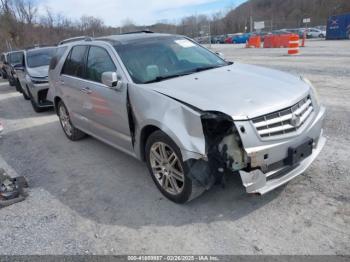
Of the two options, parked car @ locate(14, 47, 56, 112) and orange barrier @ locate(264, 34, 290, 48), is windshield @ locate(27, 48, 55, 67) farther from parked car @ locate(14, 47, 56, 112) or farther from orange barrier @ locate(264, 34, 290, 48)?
orange barrier @ locate(264, 34, 290, 48)

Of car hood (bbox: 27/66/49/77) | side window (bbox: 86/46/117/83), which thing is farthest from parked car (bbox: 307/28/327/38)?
side window (bbox: 86/46/117/83)

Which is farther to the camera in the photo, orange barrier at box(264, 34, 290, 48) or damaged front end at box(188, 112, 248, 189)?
orange barrier at box(264, 34, 290, 48)

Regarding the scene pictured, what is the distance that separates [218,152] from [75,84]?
3.20m

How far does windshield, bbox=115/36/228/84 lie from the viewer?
403cm

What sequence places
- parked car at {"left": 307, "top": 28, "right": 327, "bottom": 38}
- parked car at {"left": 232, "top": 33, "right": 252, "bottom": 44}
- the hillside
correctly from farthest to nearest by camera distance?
1. the hillside
2. parked car at {"left": 232, "top": 33, "right": 252, "bottom": 44}
3. parked car at {"left": 307, "top": 28, "right": 327, "bottom": 38}

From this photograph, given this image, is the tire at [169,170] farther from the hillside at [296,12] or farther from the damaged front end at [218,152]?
the hillside at [296,12]

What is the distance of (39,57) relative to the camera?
35.2ft

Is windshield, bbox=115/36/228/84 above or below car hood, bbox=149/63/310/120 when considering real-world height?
above

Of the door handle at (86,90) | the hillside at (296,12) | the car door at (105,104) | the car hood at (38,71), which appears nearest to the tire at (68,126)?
the car door at (105,104)

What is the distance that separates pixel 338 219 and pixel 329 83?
22.7ft

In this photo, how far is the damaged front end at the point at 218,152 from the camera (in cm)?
296

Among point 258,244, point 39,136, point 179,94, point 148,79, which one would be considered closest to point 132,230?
point 258,244

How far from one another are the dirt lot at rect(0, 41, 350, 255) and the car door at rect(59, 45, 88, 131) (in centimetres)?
90

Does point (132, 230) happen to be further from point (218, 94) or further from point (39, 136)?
point (39, 136)
